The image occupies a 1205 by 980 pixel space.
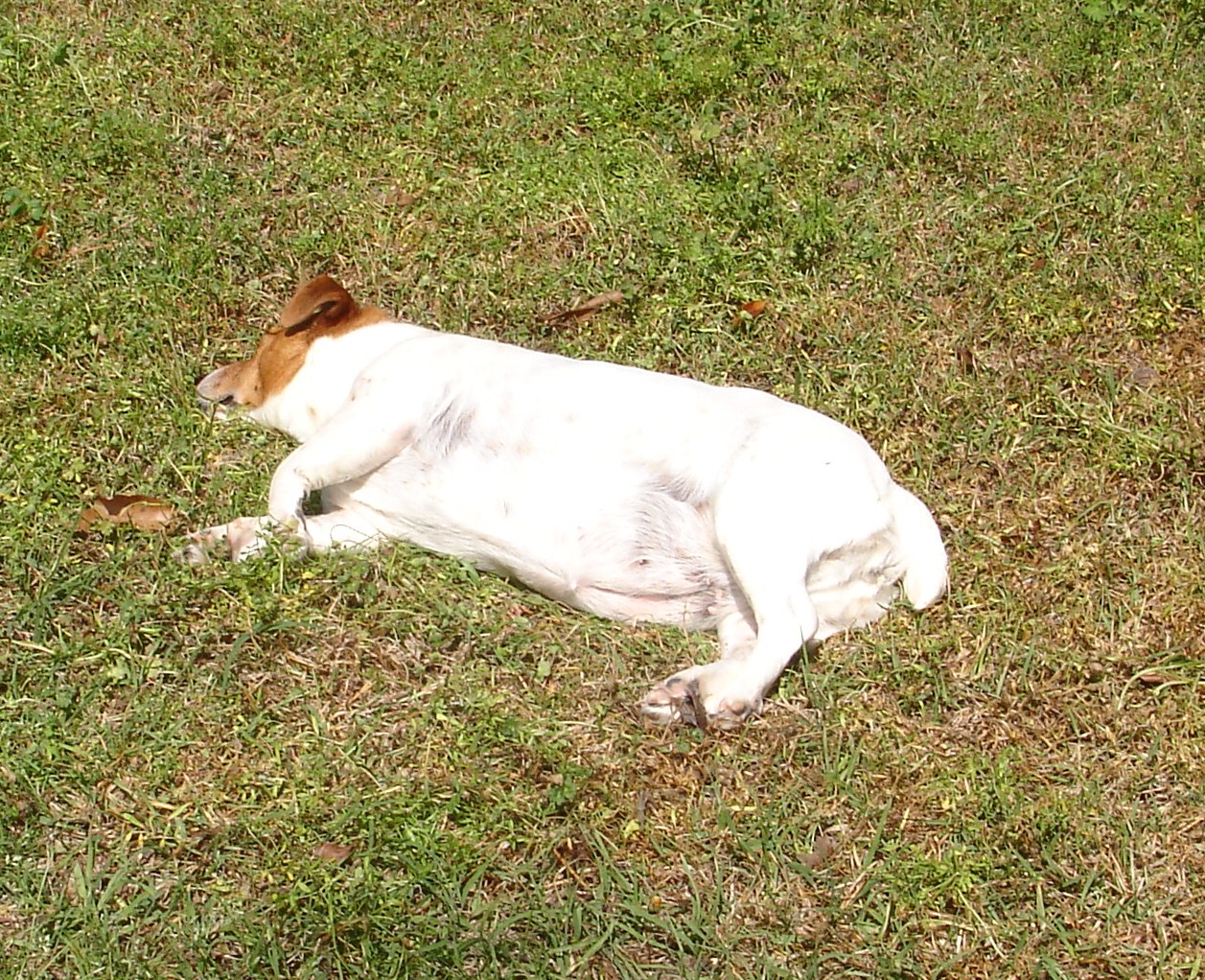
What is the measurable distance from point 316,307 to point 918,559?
2.35 m

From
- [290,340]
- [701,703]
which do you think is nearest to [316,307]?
[290,340]

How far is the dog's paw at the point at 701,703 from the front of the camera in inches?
170

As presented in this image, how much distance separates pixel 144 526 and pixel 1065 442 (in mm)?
3379

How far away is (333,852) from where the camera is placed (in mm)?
3924

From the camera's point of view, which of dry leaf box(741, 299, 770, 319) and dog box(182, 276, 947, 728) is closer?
dog box(182, 276, 947, 728)

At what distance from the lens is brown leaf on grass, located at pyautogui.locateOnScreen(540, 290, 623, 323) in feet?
20.0

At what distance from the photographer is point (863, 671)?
4605 millimetres

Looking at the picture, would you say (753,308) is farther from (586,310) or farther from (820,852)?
(820,852)

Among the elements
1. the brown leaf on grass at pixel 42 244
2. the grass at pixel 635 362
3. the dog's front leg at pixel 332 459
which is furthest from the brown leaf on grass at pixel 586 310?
the brown leaf on grass at pixel 42 244

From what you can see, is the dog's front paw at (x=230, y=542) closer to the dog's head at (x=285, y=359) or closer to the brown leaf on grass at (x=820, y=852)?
the dog's head at (x=285, y=359)

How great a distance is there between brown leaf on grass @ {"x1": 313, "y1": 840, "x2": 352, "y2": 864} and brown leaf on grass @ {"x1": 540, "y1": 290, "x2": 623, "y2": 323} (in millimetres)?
2747

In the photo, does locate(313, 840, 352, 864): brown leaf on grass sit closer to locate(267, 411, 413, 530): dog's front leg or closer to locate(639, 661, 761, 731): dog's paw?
locate(639, 661, 761, 731): dog's paw

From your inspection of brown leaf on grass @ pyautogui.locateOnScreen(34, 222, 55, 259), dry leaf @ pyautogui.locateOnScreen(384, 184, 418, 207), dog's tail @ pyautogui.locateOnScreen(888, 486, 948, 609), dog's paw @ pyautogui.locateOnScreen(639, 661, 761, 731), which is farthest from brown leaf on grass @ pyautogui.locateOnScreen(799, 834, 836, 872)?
brown leaf on grass @ pyautogui.locateOnScreen(34, 222, 55, 259)

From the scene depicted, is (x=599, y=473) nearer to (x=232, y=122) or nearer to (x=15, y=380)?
(x=15, y=380)
